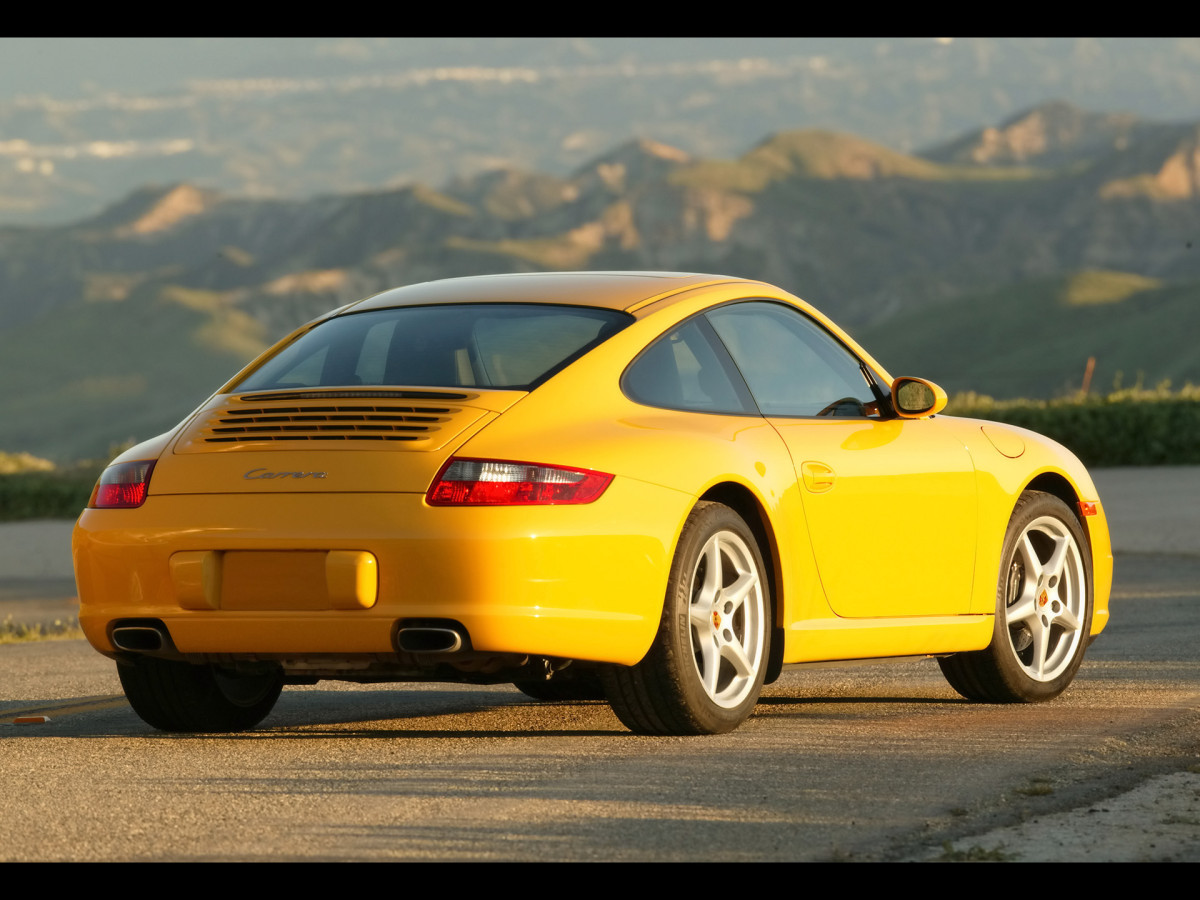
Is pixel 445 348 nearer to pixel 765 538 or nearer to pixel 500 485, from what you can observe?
pixel 500 485

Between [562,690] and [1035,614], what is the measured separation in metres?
1.91

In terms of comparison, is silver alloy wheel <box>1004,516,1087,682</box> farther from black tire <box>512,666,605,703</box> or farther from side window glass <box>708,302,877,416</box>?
black tire <box>512,666,605,703</box>

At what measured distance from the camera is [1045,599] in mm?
8250

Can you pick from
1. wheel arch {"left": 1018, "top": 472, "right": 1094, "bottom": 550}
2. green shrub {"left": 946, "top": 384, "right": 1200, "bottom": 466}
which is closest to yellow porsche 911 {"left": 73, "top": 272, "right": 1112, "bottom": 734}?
wheel arch {"left": 1018, "top": 472, "right": 1094, "bottom": 550}

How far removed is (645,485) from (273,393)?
1.31m

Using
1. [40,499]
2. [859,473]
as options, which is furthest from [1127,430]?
[859,473]

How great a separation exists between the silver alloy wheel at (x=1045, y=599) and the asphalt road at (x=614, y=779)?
20 centimetres

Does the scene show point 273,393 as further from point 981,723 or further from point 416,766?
point 981,723

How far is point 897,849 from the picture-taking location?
16.3 ft

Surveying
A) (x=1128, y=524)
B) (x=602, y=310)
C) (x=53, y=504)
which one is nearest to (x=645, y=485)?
(x=602, y=310)

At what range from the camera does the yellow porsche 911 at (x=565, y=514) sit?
6305 millimetres

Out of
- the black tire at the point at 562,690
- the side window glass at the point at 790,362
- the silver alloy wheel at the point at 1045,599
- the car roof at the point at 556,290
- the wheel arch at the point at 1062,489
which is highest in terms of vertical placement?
the car roof at the point at 556,290

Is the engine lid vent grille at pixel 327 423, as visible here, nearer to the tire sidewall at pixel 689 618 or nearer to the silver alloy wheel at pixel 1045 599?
the tire sidewall at pixel 689 618

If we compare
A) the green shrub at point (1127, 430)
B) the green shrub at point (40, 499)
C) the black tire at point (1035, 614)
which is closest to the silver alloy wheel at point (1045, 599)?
the black tire at point (1035, 614)
